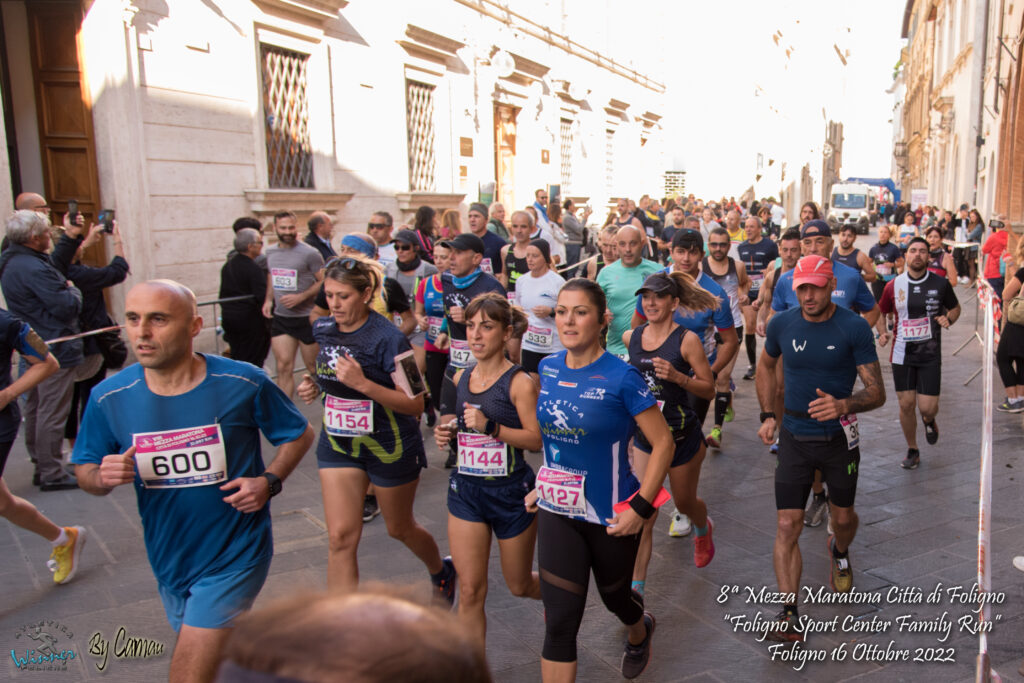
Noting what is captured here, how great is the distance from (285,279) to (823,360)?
5.39 meters

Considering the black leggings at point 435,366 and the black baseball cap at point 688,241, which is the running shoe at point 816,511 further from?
the black leggings at point 435,366

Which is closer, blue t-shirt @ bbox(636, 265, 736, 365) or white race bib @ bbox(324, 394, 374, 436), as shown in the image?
white race bib @ bbox(324, 394, 374, 436)

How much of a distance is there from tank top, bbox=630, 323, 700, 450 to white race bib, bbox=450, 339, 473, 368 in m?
1.86

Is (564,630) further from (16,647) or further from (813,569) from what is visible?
(16,647)

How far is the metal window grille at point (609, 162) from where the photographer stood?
25528mm

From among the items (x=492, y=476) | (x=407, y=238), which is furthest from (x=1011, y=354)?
(x=492, y=476)

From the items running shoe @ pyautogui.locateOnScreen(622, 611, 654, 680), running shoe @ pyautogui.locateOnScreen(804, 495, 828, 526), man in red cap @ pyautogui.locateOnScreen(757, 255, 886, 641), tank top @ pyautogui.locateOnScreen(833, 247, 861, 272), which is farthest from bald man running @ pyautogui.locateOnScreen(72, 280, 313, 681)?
tank top @ pyautogui.locateOnScreen(833, 247, 861, 272)

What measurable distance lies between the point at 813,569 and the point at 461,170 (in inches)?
→ 514

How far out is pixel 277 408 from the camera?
3.22m

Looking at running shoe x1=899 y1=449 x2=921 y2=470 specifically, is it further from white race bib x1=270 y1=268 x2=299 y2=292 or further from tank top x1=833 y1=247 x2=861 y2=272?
white race bib x1=270 y1=268 x2=299 y2=292

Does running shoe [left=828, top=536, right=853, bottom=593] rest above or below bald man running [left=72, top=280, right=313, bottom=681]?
below

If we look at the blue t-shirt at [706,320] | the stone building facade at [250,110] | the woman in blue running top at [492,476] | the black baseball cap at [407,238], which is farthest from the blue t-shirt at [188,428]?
the stone building facade at [250,110]

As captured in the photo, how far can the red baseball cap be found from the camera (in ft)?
14.6

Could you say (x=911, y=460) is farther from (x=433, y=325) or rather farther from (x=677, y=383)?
(x=433, y=325)
